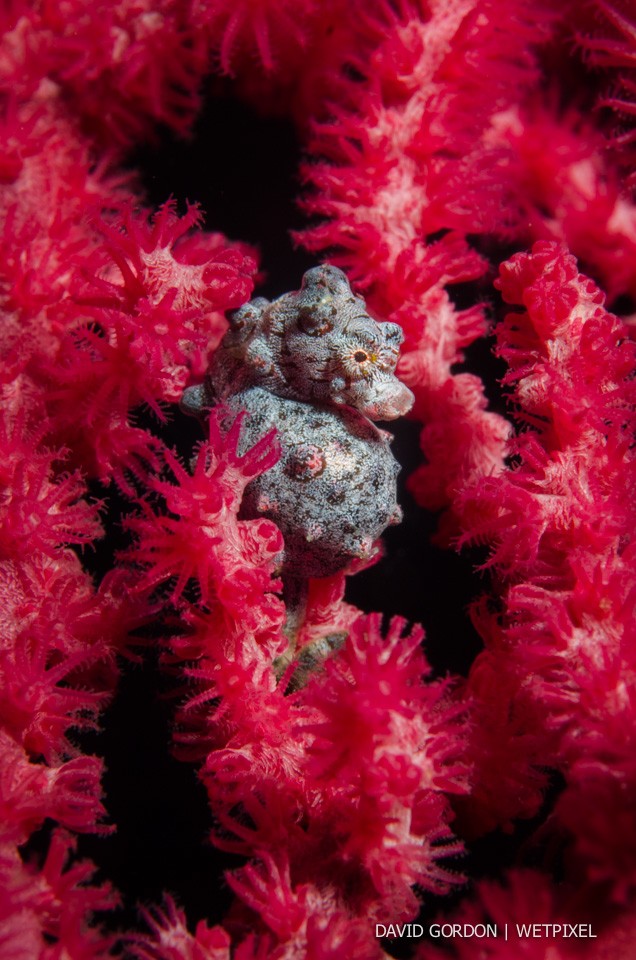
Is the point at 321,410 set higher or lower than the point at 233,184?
lower

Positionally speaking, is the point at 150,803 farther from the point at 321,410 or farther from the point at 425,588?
the point at 321,410

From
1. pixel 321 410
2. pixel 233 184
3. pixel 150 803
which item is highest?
pixel 233 184

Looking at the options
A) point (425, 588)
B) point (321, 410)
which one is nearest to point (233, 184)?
point (321, 410)

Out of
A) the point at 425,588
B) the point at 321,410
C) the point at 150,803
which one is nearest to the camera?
the point at 321,410

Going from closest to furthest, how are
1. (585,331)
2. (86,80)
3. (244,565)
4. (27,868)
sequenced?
1. (27,868)
2. (244,565)
3. (585,331)
4. (86,80)

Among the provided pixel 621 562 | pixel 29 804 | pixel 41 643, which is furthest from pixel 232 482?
pixel 621 562

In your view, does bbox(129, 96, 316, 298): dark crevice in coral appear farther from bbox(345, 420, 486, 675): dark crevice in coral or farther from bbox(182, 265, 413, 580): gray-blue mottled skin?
bbox(345, 420, 486, 675): dark crevice in coral

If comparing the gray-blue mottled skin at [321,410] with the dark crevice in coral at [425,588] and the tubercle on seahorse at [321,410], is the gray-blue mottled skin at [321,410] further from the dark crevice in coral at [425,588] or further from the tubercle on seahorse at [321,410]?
the dark crevice in coral at [425,588]

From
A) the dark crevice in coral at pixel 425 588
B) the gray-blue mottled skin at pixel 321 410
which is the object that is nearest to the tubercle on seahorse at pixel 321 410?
the gray-blue mottled skin at pixel 321 410

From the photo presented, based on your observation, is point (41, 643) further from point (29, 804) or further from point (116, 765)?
point (116, 765)
